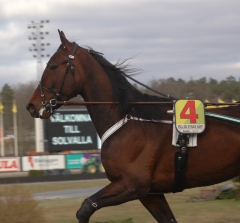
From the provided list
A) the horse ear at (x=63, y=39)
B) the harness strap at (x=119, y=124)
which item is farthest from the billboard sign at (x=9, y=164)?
the harness strap at (x=119, y=124)

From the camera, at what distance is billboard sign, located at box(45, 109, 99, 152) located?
28280mm

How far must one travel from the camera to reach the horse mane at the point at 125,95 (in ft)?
18.0

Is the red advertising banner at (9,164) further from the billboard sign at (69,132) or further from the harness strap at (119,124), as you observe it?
the harness strap at (119,124)

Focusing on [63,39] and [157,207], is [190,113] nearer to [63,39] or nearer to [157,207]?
[157,207]

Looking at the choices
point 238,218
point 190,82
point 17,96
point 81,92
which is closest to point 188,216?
point 238,218

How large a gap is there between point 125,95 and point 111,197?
3.75ft

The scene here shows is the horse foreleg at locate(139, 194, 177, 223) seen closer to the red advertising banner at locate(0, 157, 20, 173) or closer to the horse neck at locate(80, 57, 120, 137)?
the horse neck at locate(80, 57, 120, 137)

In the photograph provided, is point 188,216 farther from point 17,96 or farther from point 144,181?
point 17,96

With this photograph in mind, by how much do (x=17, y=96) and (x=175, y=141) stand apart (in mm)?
47824

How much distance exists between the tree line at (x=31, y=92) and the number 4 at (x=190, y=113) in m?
36.9

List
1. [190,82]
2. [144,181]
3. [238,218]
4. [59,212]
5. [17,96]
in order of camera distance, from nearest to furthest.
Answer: [144,181], [238,218], [59,212], [17,96], [190,82]

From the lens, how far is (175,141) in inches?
210

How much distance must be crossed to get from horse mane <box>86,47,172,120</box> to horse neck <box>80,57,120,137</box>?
0.21 ft

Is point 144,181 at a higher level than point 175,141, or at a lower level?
lower
